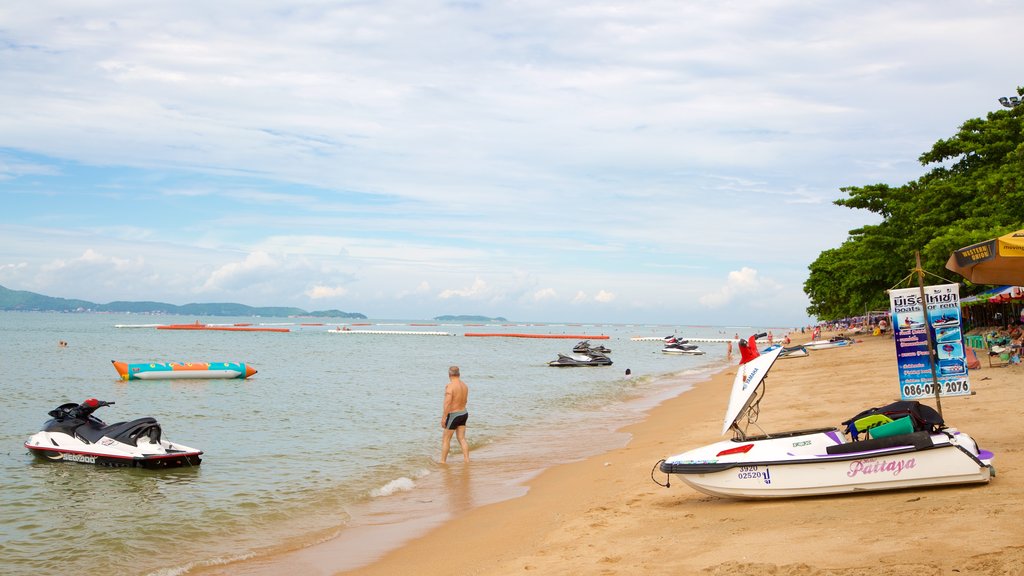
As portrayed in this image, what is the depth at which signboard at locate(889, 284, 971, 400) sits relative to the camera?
1098 cm

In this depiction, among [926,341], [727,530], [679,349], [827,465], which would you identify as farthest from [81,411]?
[679,349]

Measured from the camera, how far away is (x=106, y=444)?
48.7 ft

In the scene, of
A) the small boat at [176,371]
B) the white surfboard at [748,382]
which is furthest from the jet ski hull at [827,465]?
the small boat at [176,371]

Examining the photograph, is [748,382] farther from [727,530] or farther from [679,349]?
[679,349]

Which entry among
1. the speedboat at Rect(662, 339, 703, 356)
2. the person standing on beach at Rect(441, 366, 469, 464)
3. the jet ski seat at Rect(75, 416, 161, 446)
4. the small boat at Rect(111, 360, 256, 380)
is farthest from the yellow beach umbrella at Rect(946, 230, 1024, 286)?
the speedboat at Rect(662, 339, 703, 356)

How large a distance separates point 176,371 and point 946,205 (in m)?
40.6

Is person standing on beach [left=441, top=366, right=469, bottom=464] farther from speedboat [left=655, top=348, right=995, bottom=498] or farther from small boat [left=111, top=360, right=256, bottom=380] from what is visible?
small boat [left=111, top=360, right=256, bottom=380]

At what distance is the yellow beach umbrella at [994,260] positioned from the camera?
26.9 feet

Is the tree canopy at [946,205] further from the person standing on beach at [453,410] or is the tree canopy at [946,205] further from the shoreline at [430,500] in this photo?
the person standing on beach at [453,410]

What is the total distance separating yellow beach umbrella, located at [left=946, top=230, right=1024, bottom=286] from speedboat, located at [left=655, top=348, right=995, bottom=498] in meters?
1.80

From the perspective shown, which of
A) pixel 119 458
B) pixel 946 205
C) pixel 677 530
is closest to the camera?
pixel 677 530

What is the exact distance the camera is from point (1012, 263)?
8766 millimetres

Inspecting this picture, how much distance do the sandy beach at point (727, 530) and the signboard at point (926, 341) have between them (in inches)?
39.2

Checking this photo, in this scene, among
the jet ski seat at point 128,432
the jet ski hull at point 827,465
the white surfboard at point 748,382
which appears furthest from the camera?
the jet ski seat at point 128,432
